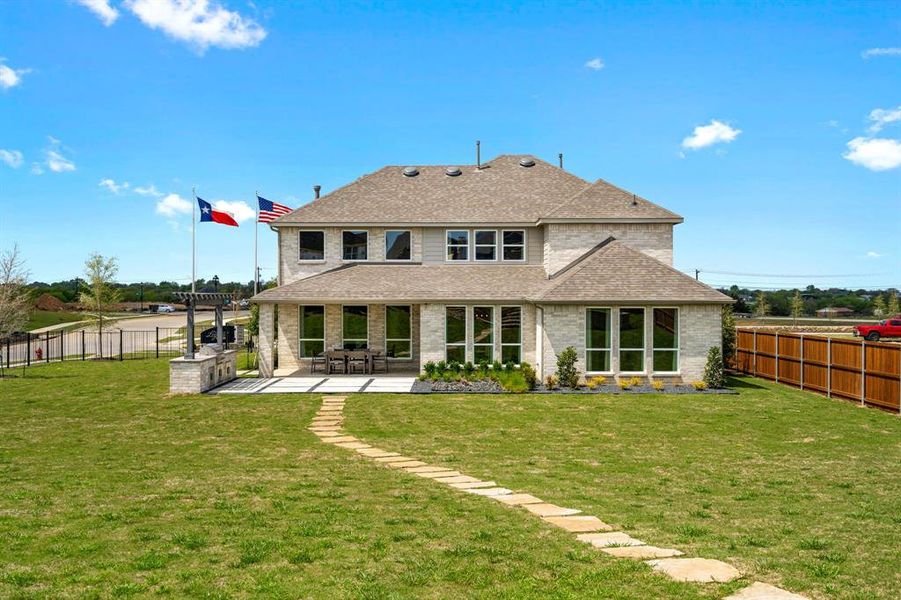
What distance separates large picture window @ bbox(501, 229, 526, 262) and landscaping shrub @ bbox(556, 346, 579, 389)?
616cm

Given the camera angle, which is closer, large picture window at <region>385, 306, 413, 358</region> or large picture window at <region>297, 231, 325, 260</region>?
large picture window at <region>385, 306, 413, 358</region>

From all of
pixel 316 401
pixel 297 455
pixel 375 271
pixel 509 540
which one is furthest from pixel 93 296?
pixel 509 540

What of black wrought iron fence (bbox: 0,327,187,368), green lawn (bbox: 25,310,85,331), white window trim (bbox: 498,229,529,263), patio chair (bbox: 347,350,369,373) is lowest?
black wrought iron fence (bbox: 0,327,187,368)

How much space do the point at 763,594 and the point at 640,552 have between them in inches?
51.7

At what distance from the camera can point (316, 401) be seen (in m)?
18.0

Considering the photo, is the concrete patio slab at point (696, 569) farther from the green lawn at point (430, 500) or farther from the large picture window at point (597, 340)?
the large picture window at point (597, 340)

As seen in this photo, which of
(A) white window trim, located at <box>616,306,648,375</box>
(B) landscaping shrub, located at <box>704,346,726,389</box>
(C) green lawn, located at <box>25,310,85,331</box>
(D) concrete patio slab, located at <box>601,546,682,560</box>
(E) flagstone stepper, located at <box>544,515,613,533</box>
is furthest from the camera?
(C) green lawn, located at <box>25,310,85,331</box>

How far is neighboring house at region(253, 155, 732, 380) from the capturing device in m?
21.0

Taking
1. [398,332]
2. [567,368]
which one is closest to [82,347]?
[398,332]

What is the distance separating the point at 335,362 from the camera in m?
23.8

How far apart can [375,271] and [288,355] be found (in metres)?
5.04

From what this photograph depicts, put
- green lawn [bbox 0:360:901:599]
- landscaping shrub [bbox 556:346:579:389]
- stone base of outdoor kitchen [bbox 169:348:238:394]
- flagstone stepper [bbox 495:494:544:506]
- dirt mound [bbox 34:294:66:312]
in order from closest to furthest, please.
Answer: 1. green lawn [bbox 0:360:901:599]
2. flagstone stepper [bbox 495:494:544:506]
3. stone base of outdoor kitchen [bbox 169:348:238:394]
4. landscaping shrub [bbox 556:346:579:389]
5. dirt mound [bbox 34:294:66:312]

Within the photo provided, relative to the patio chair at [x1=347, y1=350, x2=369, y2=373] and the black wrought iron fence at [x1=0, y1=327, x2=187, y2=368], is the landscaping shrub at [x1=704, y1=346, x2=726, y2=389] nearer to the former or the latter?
the patio chair at [x1=347, y1=350, x2=369, y2=373]

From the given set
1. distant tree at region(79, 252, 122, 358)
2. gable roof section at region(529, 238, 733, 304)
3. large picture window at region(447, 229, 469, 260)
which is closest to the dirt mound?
distant tree at region(79, 252, 122, 358)
